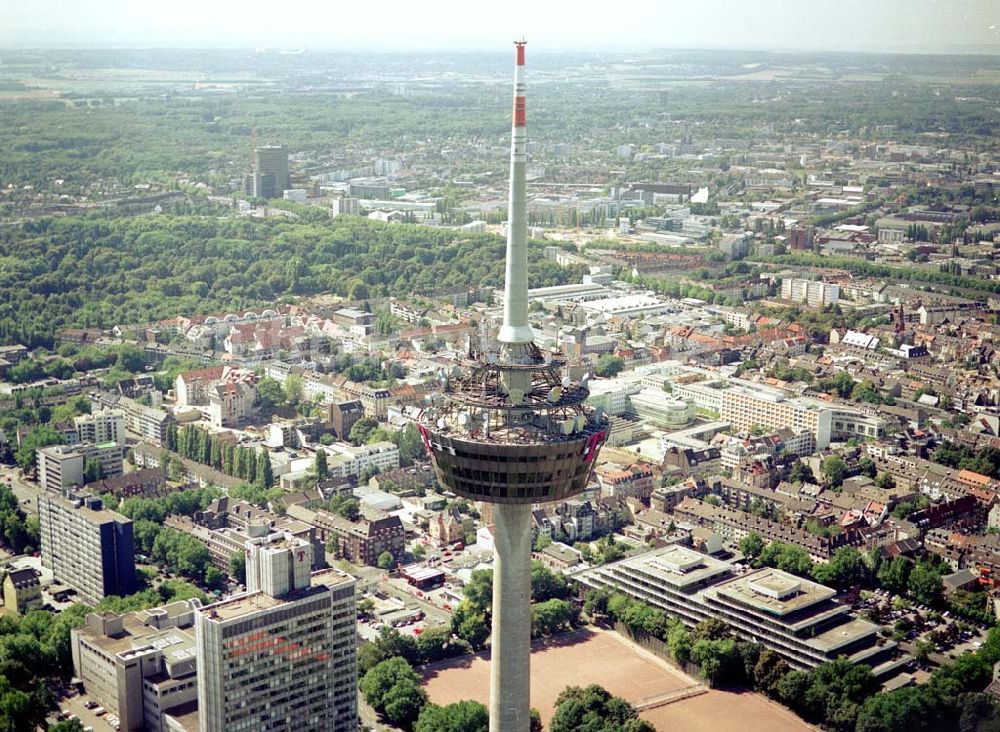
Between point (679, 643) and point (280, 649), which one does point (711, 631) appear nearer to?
point (679, 643)

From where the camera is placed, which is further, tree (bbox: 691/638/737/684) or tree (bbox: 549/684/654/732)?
tree (bbox: 691/638/737/684)

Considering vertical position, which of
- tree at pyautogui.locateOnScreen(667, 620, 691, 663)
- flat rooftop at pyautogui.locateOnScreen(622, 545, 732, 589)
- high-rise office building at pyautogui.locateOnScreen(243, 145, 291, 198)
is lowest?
tree at pyautogui.locateOnScreen(667, 620, 691, 663)

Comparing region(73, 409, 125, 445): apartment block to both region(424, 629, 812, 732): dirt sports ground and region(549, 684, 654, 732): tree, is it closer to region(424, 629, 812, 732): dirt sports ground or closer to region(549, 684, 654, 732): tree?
region(424, 629, 812, 732): dirt sports ground

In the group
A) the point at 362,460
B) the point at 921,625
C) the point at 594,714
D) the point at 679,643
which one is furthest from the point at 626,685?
the point at 362,460

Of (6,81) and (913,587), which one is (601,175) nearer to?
(6,81)

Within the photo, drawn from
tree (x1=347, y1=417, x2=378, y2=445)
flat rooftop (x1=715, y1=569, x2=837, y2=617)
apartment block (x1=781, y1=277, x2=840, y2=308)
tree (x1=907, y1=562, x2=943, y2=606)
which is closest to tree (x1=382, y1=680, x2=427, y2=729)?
flat rooftop (x1=715, y1=569, x2=837, y2=617)

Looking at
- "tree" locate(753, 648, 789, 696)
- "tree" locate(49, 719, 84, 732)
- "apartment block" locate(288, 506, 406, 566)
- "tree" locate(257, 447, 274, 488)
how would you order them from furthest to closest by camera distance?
"tree" locate(257, 447, 274, 488), "apartment block" locate(288, 506, 406, 566), "tree" locate(753, 648, 789, 696), "tree" locate(49, 719, 84, 732)
